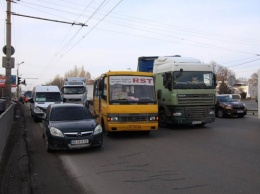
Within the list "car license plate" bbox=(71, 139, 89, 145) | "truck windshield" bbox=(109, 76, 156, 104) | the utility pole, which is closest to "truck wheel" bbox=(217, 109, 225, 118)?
"truck windshield" bbox=(109, 76, 156, 104)

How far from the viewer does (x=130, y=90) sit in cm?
1389

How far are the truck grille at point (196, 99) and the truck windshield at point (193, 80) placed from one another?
405 millimetres

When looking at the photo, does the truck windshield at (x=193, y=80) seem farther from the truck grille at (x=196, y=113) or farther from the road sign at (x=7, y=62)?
the road sign at (x=7, y=62)

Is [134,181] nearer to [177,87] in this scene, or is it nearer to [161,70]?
[177,87]

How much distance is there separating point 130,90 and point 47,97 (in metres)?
10.2

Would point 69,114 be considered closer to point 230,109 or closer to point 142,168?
point 142,168

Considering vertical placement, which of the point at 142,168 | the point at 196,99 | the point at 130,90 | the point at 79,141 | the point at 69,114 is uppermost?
the point at 130,90

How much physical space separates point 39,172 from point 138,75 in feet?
23.0

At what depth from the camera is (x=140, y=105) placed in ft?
44.6

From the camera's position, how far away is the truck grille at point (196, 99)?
52.0 feet

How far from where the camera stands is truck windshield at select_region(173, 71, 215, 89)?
15934 mm

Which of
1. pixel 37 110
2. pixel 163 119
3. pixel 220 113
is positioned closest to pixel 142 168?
pixel 163 119

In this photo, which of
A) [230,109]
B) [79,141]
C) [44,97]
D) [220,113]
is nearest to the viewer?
[79,141]

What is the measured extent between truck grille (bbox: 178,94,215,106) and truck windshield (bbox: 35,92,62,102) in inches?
382
